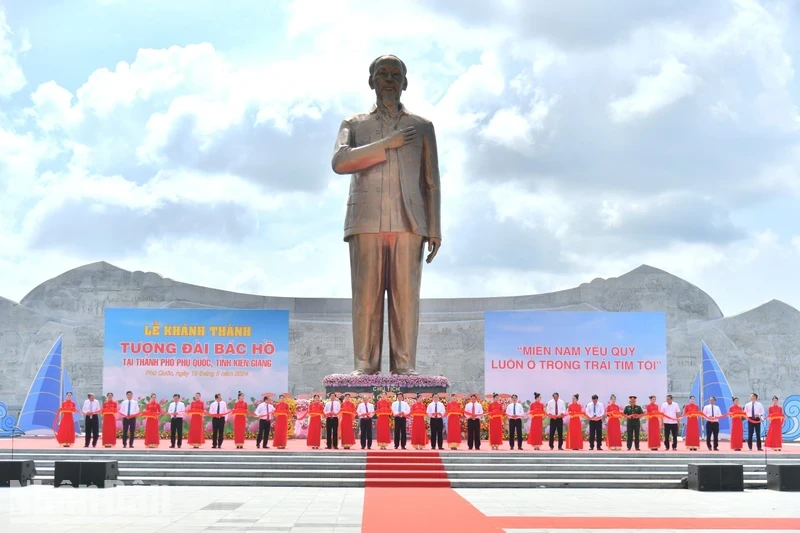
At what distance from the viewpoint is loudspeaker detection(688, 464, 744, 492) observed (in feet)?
42.4

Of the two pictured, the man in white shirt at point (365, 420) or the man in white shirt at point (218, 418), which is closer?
the man in white shirt at point (365, 420)

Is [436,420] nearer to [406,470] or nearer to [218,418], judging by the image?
[406,470]

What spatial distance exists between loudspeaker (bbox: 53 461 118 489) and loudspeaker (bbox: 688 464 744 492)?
25.8ft

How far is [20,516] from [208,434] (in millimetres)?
10177

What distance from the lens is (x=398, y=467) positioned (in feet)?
46.0

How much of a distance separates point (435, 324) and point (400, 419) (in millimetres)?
10139

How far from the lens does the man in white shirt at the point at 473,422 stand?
→ 1656cm

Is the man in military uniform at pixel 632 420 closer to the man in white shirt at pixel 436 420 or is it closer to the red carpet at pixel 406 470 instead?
the man in white shirt at pixel 436 420

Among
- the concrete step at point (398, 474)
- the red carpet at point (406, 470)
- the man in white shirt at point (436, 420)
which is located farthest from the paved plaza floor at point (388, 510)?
the man in white shirt at point (436, 420)

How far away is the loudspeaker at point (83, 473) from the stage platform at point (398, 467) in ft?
1.98

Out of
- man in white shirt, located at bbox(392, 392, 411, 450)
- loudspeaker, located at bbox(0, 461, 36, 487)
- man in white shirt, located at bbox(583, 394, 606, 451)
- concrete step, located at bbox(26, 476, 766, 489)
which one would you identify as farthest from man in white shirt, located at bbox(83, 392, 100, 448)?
man in white shirt, located at bbox(583, 394, 606, 451)

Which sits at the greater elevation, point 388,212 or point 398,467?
point 388,212

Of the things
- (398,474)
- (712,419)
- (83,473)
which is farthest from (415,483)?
(712,419)

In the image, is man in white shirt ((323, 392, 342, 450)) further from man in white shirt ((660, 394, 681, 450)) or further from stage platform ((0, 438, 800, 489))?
man in white shirt ((660, 394, 681, 450))
